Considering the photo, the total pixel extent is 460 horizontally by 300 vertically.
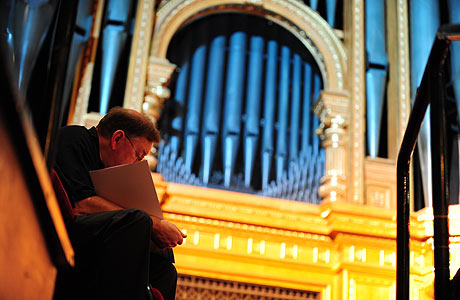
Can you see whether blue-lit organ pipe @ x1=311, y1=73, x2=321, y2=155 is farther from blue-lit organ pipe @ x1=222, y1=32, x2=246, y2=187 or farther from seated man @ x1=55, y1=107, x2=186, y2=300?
seated man @ x1=55, y1=107, x2=186, y2=300

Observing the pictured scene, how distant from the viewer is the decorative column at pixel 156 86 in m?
4.94

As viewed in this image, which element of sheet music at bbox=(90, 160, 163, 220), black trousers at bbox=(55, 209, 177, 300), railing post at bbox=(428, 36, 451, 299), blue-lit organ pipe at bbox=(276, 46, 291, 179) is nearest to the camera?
black trousers at bbox=(55, 209, 177, 300)

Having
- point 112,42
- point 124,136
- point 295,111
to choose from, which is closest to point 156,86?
point 112,42

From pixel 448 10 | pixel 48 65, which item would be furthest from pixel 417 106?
pixel 448 10

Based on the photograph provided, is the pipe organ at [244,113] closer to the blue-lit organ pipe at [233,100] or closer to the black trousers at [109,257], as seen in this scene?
the blue-lit organ pipe at [233,100]

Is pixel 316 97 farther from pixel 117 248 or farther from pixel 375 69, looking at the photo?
pixel 117 248

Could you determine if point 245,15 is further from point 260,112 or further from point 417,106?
point 417,106

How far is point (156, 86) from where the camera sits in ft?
16.4

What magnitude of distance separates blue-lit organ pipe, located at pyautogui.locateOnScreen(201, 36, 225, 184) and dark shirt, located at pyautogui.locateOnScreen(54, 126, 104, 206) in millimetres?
2730

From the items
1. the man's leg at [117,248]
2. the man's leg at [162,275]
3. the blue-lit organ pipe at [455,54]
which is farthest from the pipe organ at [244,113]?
the man's leg at [117,248]

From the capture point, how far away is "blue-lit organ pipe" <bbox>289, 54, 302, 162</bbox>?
207 inches

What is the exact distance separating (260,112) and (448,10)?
1.80 meters

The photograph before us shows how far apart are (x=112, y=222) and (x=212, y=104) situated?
3478 mm

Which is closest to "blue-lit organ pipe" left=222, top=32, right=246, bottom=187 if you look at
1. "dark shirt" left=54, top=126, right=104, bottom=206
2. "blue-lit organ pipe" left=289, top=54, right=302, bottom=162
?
"blue-lit organ pipe" left=289, top=54, right=302, bottom=162
